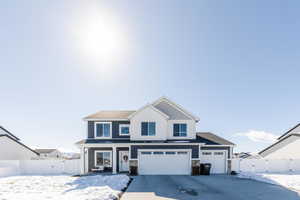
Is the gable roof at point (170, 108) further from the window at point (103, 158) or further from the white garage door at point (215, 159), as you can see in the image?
the window at point (103, 158)

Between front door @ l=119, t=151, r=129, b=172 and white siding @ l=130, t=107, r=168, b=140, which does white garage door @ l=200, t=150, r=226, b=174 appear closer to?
white siding @ l=130, t=107, r=168, b=140

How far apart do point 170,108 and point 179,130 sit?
7.46 ft

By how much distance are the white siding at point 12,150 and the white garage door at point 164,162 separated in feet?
50.5

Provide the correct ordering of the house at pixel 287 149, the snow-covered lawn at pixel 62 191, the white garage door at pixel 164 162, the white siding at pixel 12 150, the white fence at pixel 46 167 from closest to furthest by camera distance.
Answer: the snow-covered lawn at pixel 62 191
the white garage door at pixel 164 162
the white fence at pixel 46 167
the white siding at pixel 12 150
the house at pixel 287 149

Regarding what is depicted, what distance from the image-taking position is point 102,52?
51.3ft

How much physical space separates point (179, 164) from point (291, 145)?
1483 centimetres

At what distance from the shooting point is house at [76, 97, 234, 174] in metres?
17.5

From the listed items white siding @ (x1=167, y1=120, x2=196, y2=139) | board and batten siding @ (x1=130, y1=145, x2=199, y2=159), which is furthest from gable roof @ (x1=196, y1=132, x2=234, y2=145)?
board and batten siding @ (x1=130, y1=145, x2=199, y2=159)

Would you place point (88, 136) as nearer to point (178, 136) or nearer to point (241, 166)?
point (178, 136)

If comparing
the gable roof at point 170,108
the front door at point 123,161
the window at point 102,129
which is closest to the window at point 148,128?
the gable roof at point 170,108

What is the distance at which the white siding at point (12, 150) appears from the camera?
22000 millimetres

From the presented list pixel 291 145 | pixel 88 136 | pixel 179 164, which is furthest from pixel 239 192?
pixel 291 145

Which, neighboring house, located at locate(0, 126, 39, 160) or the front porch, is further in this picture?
neighboring house, located at locate(0, 126, 39, 160)

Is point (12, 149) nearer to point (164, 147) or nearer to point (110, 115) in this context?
point (110, 115)
